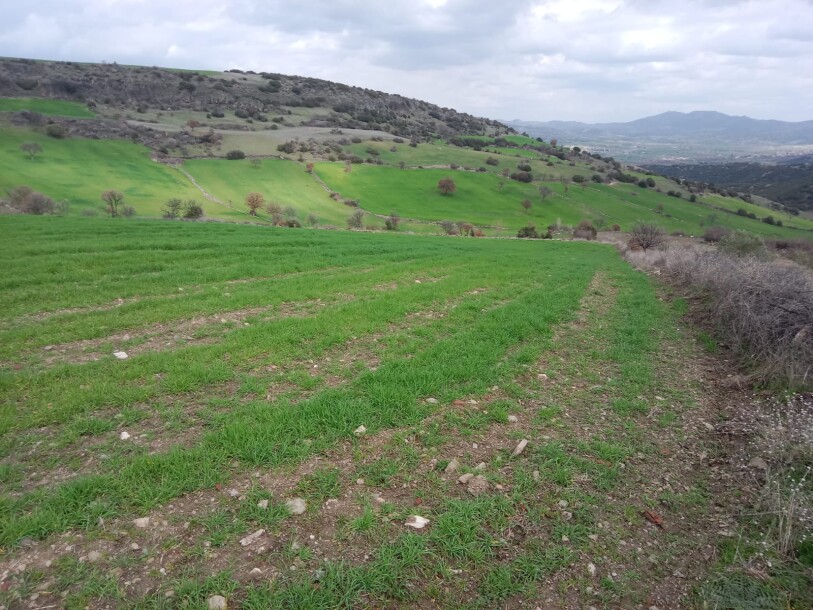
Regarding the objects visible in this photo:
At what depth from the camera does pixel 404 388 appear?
22.6ft

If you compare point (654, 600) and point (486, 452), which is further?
point (486, 452)

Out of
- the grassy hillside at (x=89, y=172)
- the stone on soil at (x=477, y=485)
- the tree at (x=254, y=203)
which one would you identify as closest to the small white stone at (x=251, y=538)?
the stone on soil at (x=477, y=485)

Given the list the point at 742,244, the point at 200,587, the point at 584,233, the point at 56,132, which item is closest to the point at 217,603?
the point at 200,587

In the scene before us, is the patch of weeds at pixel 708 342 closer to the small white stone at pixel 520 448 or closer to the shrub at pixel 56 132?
the small white stone at pixel 520 448

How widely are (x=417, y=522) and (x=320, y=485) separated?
46.0 inches

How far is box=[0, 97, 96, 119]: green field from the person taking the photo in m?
81.2

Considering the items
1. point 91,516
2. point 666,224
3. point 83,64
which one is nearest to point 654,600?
point 91,516

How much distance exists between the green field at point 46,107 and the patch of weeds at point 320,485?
107481 millimetres

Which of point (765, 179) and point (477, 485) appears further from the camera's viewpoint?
point (765, 179)

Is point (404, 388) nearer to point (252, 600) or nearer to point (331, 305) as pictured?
point (252, 600)

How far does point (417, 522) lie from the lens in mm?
4410

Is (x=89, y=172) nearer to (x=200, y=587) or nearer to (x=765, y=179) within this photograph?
(x=200, y=587)

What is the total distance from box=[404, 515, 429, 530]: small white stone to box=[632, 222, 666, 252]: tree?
40578mm

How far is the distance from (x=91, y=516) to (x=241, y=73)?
217 metres
